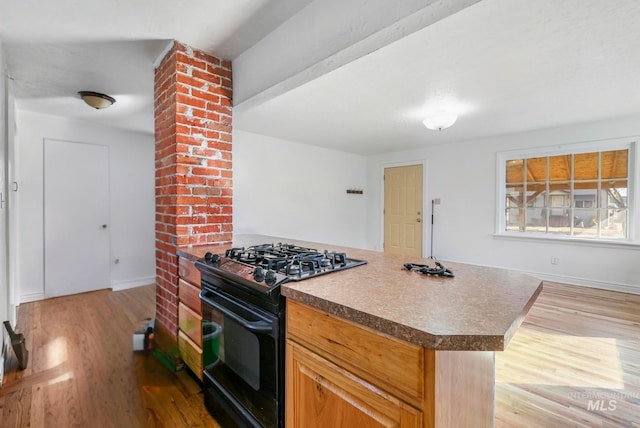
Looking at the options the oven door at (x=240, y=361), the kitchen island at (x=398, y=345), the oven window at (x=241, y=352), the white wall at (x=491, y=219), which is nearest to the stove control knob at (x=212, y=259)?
the oven door at (x=240, y=361)

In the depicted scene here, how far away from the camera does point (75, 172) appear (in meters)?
3.71

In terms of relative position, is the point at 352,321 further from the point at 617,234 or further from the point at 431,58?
the point at 617,234

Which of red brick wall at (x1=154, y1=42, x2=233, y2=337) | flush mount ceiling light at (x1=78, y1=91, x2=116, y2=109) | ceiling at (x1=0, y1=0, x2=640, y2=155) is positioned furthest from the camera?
flush mount ceiling light at (x1=78, y1=91, x2=116, y2=109)

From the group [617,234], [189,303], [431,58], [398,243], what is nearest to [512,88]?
[431,58]

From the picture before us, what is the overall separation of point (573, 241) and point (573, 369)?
8.35 ft

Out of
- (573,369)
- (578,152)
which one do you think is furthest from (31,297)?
(578,152)

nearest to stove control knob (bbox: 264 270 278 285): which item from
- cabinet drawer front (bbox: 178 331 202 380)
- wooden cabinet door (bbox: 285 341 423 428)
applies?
wooden cabinet door (bbox: 285 341 423 428)

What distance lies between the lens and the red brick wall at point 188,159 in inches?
81.4

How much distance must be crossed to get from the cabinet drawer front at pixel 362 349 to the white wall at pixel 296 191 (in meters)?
3.12

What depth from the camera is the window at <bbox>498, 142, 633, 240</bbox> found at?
3.60m

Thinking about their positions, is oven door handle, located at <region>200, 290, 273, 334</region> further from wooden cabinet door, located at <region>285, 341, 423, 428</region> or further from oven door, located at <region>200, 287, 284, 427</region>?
wooden cabinet door, located at <region>285, 341, 423, 428</region>

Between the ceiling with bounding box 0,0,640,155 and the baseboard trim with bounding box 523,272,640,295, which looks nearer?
the ceiling with bounding box 0,0,640,155

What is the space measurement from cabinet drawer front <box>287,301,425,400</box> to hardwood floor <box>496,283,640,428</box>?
4.17 feet

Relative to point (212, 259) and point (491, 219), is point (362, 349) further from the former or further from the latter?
point (491, 219)
